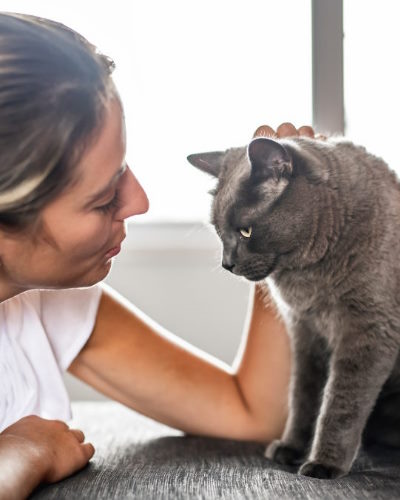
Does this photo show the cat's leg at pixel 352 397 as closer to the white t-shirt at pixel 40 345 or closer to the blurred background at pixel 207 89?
the white t-shirt at pixel 40 345

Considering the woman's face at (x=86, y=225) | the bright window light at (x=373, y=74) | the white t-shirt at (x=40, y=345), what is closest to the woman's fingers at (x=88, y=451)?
the white t-shirt at (x=40, y=345)

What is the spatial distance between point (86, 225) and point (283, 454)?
46 cm

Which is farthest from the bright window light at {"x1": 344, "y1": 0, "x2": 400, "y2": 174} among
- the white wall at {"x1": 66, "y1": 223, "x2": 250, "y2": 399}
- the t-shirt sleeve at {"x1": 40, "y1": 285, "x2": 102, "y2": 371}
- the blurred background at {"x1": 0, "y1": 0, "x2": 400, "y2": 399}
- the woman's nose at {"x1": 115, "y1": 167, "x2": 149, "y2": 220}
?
the woman's nose at {"x1": 115, "y1": 167, "x2": 149, "y2": 220}

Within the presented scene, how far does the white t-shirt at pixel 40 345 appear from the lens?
1.12m

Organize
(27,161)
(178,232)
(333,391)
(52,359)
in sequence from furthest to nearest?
(178,232) < (52,359) < (333,391) < (27,161)

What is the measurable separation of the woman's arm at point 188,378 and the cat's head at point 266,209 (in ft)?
0.57

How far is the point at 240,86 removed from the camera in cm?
237

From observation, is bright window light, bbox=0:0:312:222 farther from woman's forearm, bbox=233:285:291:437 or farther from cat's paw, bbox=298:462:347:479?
cat's paw, bbox=298:462:347:479

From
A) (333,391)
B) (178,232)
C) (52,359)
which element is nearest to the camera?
(333,391)

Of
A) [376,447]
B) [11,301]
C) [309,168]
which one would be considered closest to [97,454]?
[11,301]

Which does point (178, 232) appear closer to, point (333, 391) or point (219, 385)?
point (219, 385)

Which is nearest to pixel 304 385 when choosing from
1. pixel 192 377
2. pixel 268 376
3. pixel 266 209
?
pixel 268 376

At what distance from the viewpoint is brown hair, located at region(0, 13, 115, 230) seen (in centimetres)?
82

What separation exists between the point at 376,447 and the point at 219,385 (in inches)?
11.0
